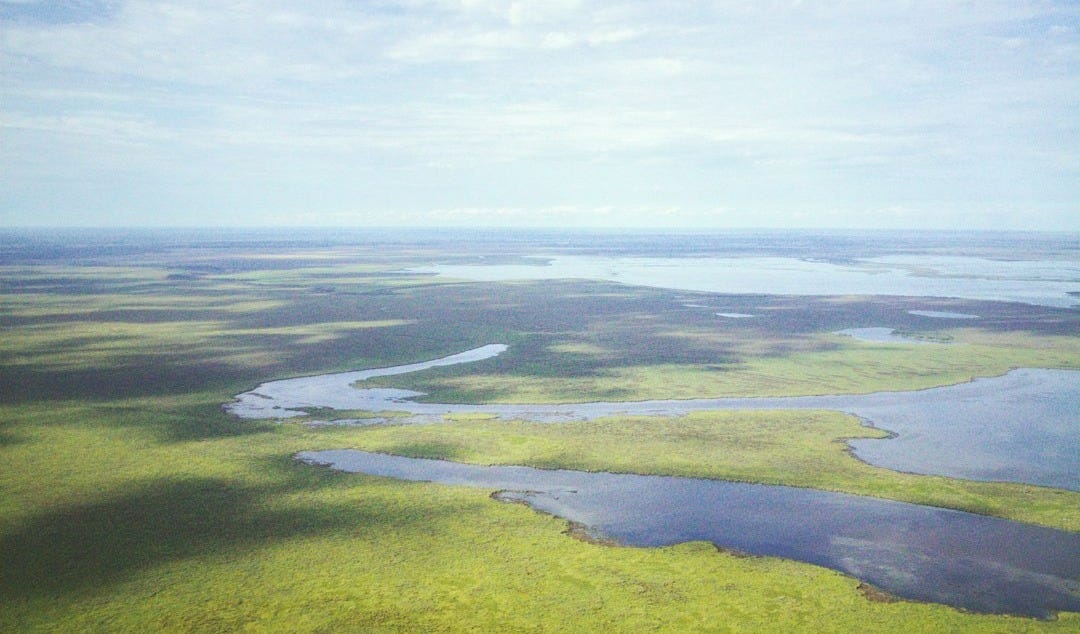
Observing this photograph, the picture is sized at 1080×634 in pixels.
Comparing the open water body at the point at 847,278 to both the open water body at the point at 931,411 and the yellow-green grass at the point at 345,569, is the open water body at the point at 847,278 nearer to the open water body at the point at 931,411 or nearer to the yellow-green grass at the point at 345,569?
the open water body at the point at 931,411

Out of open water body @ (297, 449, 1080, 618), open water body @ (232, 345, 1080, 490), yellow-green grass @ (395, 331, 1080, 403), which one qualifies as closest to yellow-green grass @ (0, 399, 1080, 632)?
open water body @ (297, 449, 1080, 618)

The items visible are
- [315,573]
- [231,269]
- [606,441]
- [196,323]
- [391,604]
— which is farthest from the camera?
[231,269]

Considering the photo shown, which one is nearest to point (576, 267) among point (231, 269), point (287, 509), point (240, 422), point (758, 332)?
point (231, 269)

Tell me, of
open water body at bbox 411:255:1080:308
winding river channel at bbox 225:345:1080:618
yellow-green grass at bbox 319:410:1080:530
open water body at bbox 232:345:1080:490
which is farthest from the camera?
open water body at bbox 411:255:1080:308

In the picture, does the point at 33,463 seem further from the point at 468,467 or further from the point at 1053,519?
the point at 1053,519

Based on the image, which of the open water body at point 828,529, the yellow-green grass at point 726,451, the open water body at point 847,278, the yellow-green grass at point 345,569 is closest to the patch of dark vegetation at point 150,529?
the yellow-green grass at point 345,569

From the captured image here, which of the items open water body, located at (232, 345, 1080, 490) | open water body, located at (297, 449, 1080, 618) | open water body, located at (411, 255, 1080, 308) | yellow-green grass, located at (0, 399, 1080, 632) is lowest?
yellow-green grass, located at (0, 399, 1080, 632)

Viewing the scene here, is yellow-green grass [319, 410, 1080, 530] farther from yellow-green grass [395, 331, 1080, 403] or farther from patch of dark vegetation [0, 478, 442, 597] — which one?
patch of dark vegetation [0, 478, 442, 597]
